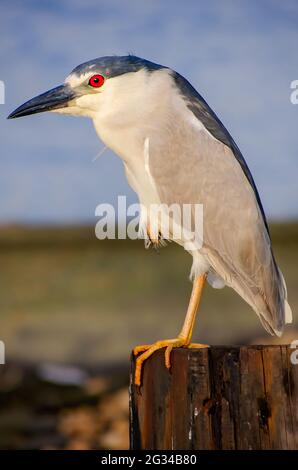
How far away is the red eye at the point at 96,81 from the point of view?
381 cm

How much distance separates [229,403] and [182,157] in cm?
149

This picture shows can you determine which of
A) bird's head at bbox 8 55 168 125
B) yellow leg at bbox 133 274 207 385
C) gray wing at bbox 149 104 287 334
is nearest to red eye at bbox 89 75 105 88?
bird's head at bbox 8 55 168 125

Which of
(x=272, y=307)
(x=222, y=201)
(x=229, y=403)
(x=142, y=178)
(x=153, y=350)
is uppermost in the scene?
(x=142, y=178)

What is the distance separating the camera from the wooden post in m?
2.87

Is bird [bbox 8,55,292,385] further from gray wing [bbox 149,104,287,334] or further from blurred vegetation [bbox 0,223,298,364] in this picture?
blurred vegetation [bbox 0,223,298,364]

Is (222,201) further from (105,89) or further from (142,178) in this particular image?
(105,89)

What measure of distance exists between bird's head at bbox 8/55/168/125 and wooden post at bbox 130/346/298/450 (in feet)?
5.04

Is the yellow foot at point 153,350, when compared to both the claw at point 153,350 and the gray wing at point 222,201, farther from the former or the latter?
the gray wing at point 222,201

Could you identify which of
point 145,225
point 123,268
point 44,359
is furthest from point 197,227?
point 123,268

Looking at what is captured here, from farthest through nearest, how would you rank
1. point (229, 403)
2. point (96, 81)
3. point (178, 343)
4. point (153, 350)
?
point (96, 81), point (178, 343), point (153, 350), point (229, 403)

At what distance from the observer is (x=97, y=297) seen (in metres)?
10.7

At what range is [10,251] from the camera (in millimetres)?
11430

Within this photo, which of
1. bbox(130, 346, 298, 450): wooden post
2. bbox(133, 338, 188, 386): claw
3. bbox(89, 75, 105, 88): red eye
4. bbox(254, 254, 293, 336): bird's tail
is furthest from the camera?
bbox(254, 254, 293, 336): bird's tail

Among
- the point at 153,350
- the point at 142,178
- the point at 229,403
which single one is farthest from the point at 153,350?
the point at 142,178
